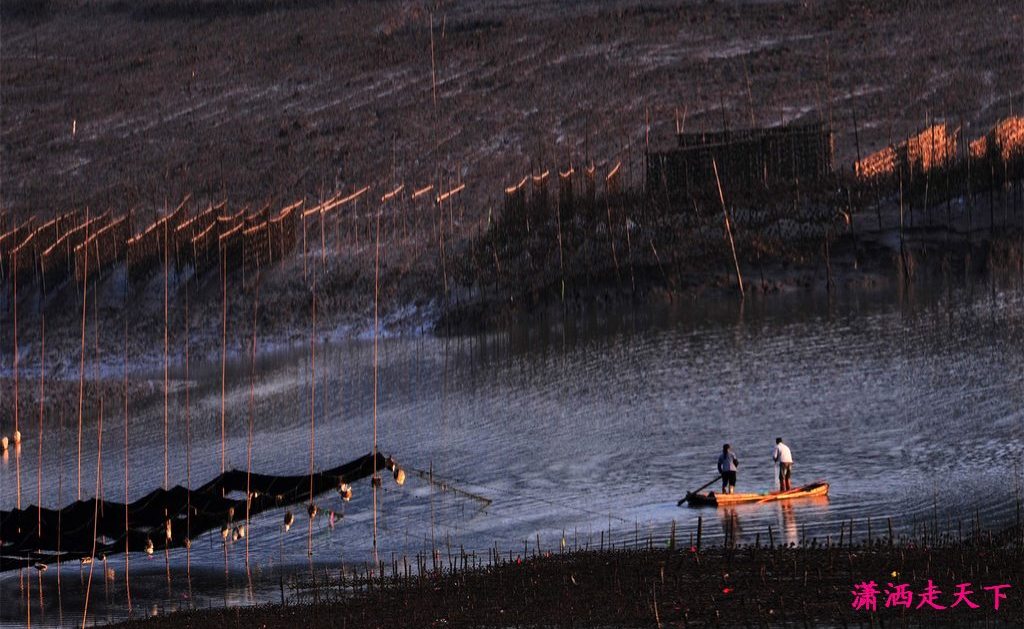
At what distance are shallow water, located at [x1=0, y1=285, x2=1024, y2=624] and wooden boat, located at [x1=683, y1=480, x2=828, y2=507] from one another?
1.24 ft

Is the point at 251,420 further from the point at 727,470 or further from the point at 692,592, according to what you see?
the point at 692,592

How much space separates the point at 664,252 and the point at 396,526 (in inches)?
1689

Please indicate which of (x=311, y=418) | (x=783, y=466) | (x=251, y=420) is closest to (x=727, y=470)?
(x=783, y=466)

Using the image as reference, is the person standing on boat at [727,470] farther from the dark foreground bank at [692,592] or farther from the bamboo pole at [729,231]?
the bamboo pole at [729,231]

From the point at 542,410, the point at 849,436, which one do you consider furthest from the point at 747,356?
the point at 849,436

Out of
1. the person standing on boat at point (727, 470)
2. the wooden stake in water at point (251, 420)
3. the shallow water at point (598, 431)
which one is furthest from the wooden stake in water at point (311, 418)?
the person standing on boat at point (727, 470)

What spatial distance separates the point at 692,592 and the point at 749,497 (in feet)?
34.0

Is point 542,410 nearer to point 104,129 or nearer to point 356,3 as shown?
point 104,129

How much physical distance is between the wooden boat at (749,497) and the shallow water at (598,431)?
379 millimetres

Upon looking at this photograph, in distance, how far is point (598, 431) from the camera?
165 ft

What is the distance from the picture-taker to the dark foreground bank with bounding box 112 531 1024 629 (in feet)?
77.4

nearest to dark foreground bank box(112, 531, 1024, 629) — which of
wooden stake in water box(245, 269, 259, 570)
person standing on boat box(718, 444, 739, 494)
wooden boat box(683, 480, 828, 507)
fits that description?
wooden stake in water box(245, 269, 259, 570)

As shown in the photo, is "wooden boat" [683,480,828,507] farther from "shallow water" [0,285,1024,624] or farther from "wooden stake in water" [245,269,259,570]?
"wooden stake in water" [245,269,259,570]

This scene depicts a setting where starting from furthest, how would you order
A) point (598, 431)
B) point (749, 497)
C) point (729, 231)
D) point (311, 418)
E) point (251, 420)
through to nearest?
1. point (729, 231)
2. point (311, 418)
3. point (251, 420)
4. point (598, 431)
5. point (749, 497)
